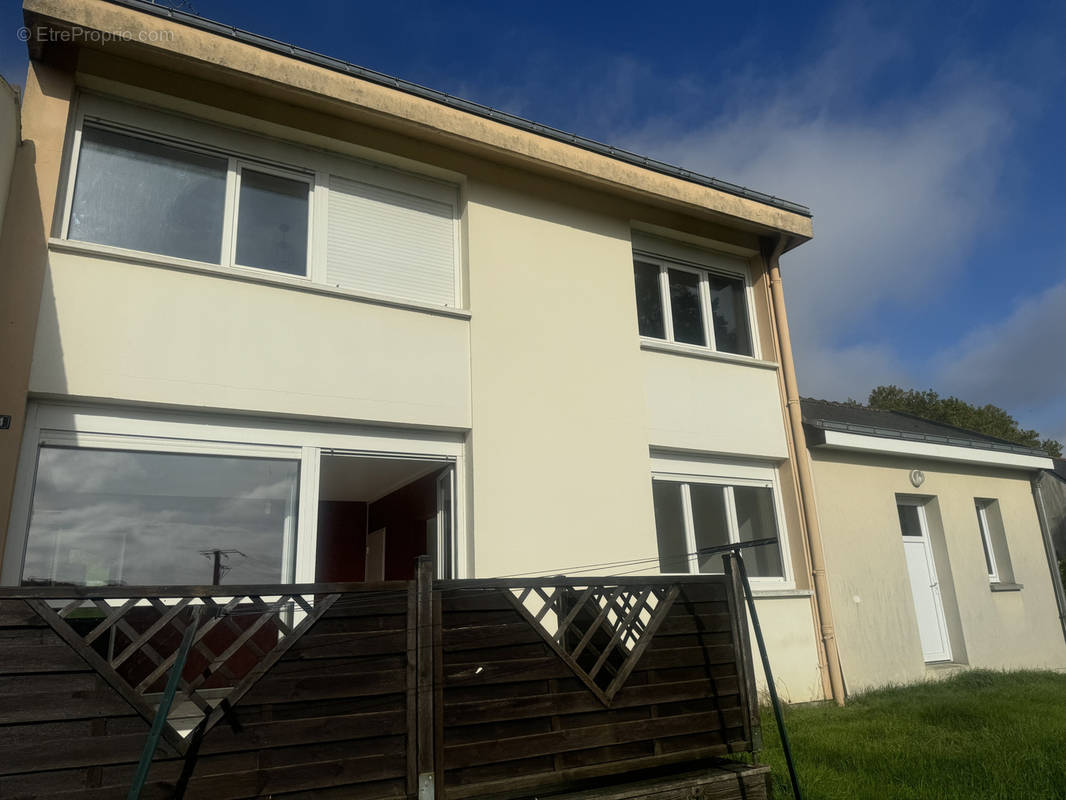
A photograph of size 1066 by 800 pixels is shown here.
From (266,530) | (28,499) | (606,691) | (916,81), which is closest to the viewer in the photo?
(606,691)

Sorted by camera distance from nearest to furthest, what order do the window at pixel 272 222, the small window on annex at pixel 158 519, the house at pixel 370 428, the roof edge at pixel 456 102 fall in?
the house at pixel 370 428
the small window on annex at pixel 158 519
the roof edge at pixel 456 102
the window at pixel 272 222

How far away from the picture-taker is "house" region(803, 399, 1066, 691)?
916 centimetres

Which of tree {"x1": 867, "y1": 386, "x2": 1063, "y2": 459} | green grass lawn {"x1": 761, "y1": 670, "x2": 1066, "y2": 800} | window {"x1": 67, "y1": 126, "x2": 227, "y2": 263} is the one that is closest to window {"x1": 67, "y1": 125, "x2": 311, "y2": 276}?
window {"x1": 67, "y1": 126, "x2": 227, "y2": 263}

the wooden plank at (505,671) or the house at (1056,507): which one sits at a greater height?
the house at (1056,507)

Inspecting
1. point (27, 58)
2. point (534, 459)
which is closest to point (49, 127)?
point (27, 58)

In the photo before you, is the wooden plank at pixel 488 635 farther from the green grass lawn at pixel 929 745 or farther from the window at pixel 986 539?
the window at pixel 986 539

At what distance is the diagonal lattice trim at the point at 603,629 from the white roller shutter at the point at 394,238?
360 cm

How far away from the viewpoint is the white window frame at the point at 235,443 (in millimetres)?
5117

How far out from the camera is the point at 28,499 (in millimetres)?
5078

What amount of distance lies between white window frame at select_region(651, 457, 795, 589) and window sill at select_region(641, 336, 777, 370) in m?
1.20

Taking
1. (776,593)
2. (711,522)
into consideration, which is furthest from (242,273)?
(776,593)

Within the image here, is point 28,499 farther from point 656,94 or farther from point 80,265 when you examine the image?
point 656,94

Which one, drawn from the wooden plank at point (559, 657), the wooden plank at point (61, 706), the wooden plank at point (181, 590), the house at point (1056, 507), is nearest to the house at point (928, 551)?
the wooden plank at point (559, 657)

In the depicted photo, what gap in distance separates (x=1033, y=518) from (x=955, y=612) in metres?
2.95
